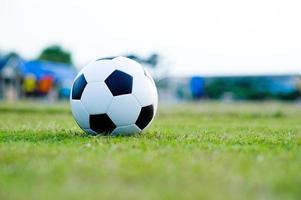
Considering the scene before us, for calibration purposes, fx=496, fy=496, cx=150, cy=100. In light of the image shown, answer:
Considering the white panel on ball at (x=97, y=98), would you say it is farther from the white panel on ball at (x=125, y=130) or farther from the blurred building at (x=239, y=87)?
the blurred building at (x=239, y=87)

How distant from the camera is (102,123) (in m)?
6.28

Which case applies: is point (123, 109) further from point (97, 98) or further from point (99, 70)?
point (99, 70)

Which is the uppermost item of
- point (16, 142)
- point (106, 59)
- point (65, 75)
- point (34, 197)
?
point (106, 59)

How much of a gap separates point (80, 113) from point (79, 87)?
33 centimetres

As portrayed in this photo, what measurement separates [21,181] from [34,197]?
0.49 m

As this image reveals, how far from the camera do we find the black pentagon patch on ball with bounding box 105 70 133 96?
6184 millimetres

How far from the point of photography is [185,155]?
4.52 m

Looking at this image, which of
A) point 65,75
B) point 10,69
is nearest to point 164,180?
point 10,69

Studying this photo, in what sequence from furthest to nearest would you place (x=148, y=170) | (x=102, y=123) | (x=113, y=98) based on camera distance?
(x=102, y=123) < (x=113, y=98) < (x=148, y=170)

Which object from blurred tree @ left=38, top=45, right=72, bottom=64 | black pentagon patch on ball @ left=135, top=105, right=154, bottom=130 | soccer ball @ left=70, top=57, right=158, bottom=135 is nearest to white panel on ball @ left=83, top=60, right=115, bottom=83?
soccer ball @ left=70, top=57, right=158, bottom=135

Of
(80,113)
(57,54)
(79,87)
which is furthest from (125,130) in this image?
(57,54)

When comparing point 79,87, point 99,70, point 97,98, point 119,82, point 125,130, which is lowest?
point 125,130

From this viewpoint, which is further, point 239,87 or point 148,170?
point 239,87

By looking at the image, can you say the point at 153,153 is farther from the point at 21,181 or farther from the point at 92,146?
the point at 21,181
